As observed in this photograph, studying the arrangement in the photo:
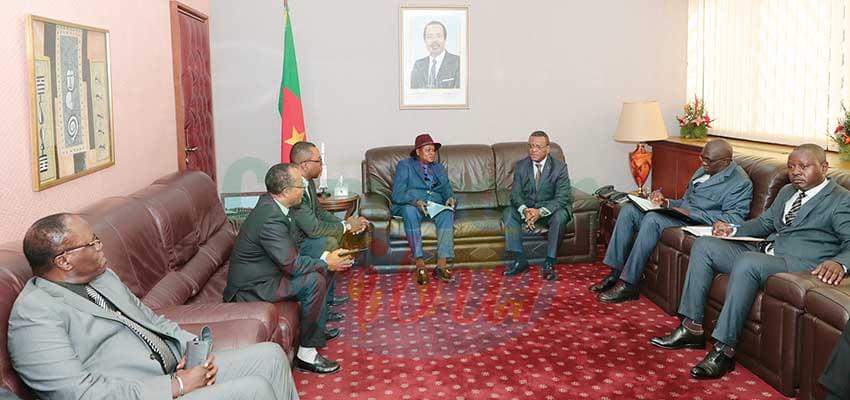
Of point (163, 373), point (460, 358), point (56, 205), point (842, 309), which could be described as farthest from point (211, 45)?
point (842, 309)

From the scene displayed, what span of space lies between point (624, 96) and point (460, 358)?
4023mm

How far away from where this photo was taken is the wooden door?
221 inches

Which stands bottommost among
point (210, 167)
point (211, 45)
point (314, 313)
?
point (314, 313)

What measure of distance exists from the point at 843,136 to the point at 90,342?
4.73 metres

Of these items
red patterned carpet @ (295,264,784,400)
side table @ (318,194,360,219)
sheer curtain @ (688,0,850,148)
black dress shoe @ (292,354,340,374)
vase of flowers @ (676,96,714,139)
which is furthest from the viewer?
vase of flowers @ (676,96,714,139)

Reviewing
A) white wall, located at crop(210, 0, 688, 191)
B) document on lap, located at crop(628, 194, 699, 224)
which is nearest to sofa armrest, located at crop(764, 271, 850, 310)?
document on lap, located at crop(628, 194, 699, 224)

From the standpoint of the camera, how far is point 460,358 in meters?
4.30

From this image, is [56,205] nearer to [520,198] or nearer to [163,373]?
[163,373]

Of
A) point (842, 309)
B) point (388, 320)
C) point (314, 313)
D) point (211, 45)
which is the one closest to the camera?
point (842, 309)

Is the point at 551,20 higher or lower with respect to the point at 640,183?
higher

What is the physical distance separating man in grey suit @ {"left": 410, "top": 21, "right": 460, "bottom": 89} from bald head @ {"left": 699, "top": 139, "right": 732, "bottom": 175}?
106 inches

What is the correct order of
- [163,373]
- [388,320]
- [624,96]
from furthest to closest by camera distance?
[624,96]
[388,320]
[163,373]

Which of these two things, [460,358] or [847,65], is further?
[847,65]

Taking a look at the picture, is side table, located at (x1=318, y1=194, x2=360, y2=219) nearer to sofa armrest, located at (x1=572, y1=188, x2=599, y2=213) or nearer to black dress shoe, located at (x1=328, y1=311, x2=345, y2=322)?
black dress shoe, located at (x1=328, y1=311, x2=345, y2=322)
